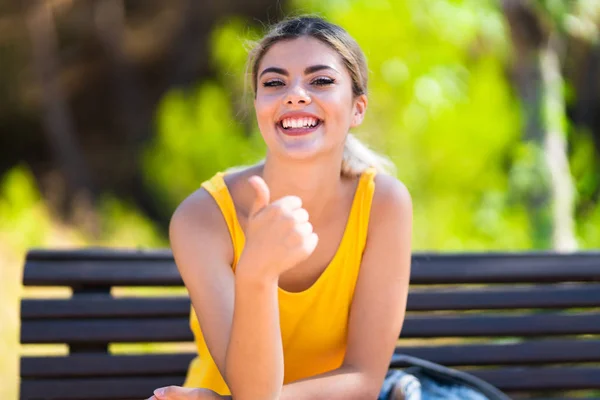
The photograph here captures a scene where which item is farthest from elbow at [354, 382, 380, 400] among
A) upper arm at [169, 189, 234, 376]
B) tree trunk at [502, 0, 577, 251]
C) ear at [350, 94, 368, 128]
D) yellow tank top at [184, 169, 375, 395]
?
tree trunk at [502, 0, 577, 251]

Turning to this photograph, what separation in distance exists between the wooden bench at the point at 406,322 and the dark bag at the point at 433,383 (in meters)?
0.34

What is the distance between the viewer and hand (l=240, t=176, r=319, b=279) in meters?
1.53

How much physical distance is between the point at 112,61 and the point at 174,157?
2.25 meters

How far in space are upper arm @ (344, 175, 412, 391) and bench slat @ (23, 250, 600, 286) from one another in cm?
53

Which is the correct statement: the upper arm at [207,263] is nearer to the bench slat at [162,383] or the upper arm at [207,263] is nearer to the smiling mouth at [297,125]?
the smiling mouth at [297,125]

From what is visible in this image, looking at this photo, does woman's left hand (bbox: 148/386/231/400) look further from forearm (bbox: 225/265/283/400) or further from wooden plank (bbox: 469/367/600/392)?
wooden plank (bbox: 469/367/600/392)

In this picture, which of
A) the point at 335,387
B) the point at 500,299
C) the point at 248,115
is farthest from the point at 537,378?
the point at 248,115

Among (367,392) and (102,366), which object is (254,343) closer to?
(367,392)

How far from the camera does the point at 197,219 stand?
2.03 metres

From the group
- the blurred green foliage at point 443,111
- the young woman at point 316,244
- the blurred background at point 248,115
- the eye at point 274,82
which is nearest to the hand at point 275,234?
the young woman at point 316,244

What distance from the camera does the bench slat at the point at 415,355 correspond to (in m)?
2.43

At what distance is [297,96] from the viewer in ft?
6.09

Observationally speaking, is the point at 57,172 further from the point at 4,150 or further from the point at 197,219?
the point at 197,219

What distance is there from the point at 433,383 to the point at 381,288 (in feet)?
1.11
